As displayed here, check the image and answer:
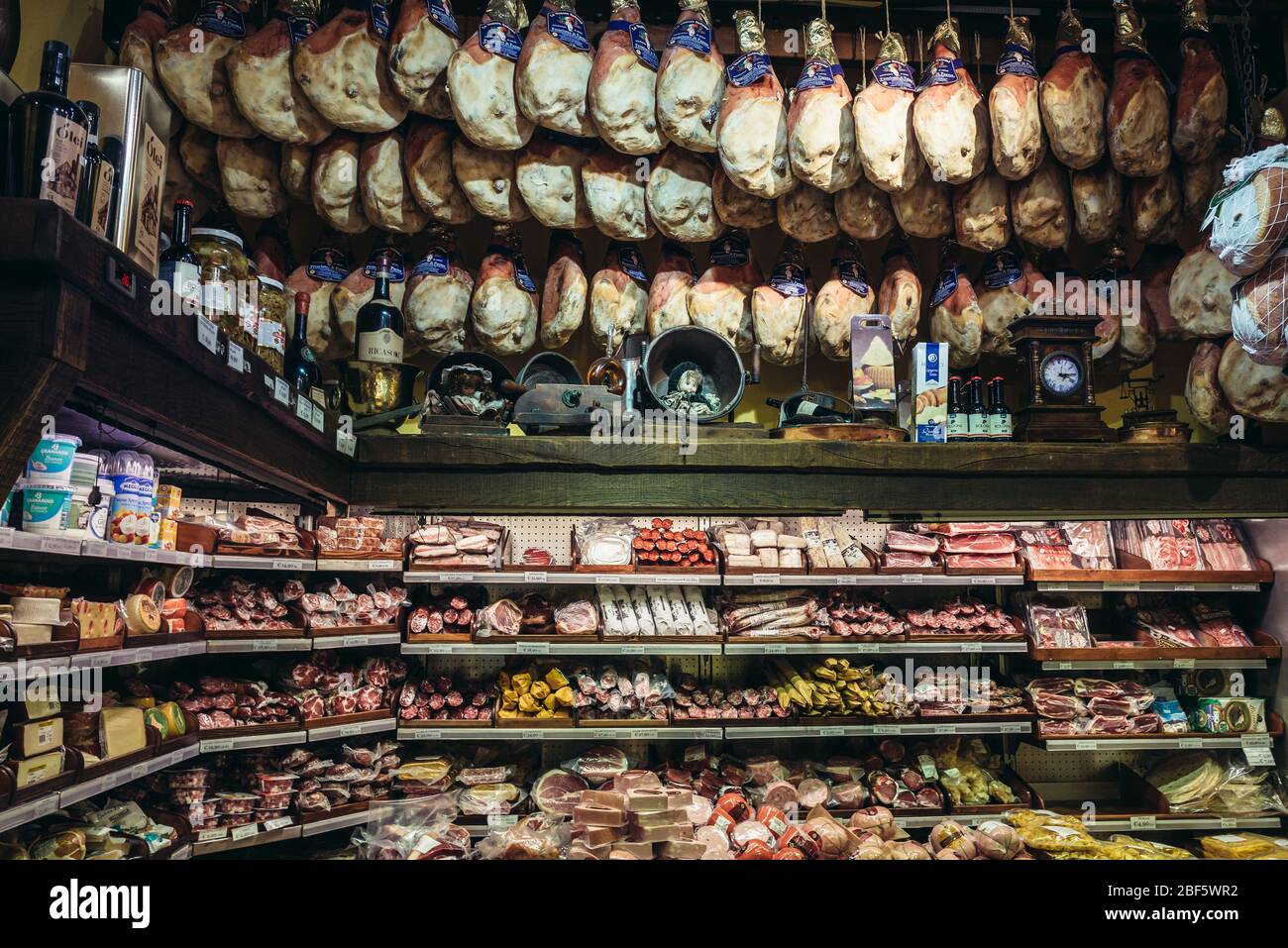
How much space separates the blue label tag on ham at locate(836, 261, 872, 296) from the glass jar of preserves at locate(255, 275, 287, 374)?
8.44ft

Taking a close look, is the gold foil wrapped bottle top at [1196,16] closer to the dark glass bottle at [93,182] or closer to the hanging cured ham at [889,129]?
the hanging cured ham at [889,129]

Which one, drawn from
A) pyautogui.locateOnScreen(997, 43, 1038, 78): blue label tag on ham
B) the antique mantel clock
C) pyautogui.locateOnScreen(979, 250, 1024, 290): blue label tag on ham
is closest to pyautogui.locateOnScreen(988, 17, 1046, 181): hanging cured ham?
pyautogui.locateOnScreen(997, 43, 1038, 78): blue label tag on ham

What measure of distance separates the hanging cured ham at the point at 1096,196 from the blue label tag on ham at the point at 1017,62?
53 centimetres

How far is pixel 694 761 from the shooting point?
4.32m

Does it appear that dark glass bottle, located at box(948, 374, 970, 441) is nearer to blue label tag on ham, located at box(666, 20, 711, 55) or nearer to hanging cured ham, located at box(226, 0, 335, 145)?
blue label tag on ham, located at box(666, 20, 711, 55)

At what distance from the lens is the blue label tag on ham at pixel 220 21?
3805 millimetres

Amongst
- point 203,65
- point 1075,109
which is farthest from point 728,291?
point 203,65

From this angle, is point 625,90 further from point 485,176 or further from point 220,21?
point 220,21

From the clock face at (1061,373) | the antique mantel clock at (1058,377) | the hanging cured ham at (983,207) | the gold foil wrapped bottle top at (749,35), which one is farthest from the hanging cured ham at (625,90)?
the clock face at (1061,373)

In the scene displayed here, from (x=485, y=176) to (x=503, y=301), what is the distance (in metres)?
0.57

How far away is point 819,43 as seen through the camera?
407 centimetres

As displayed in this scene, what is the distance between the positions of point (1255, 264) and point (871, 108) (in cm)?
166
